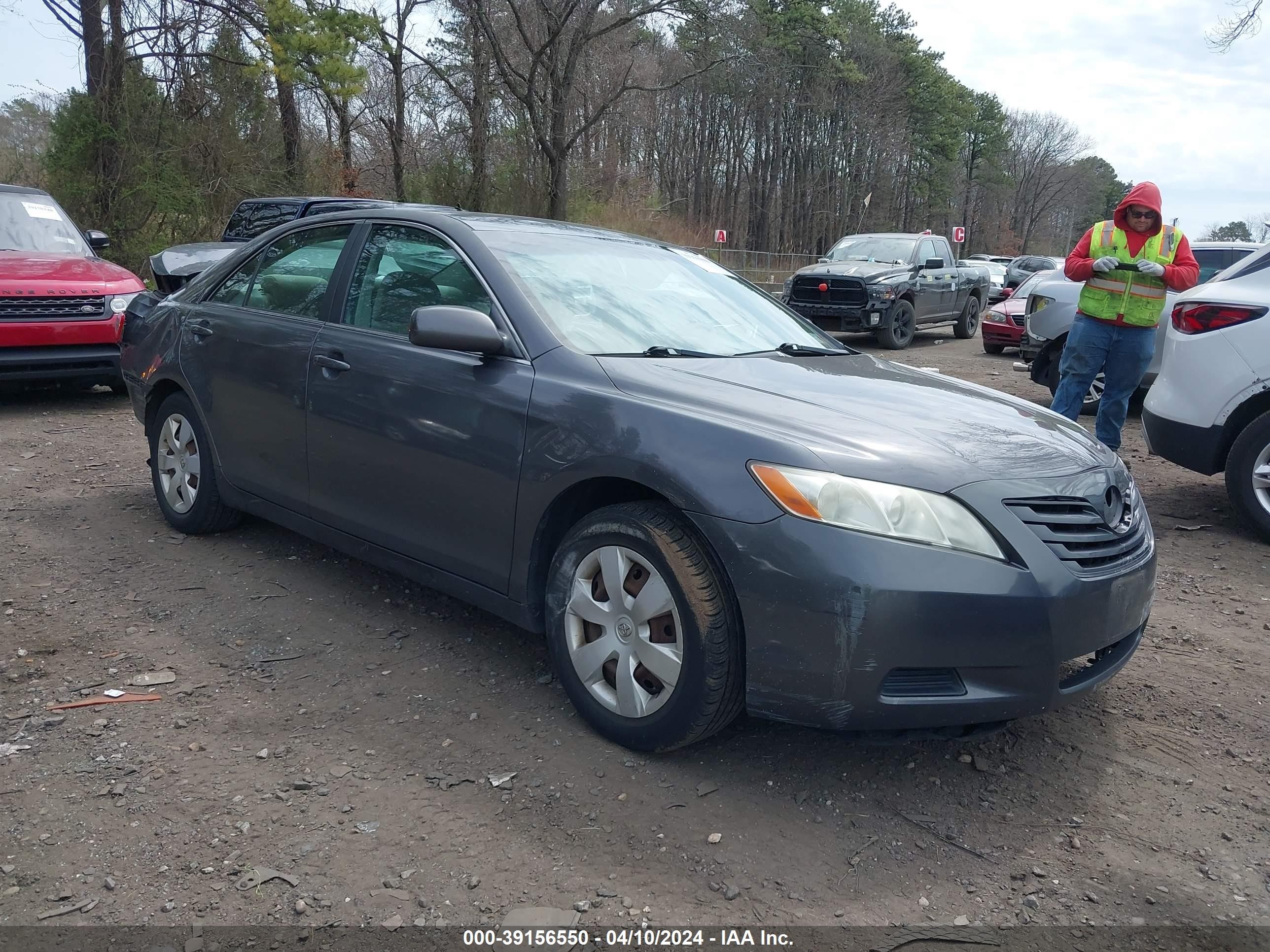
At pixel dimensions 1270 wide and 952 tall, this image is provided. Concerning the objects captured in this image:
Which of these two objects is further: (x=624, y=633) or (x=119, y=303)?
(x=119, y=303)

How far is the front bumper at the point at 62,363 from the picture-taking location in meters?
7.96

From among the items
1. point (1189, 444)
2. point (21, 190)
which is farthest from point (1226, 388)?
point (21, 190)

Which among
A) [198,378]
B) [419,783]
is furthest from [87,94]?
[419,783]

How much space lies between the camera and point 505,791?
9.58 ft

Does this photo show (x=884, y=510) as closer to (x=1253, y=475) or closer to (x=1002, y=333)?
(x=1253, y=475)

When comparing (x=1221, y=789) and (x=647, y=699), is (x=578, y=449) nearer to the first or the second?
(x=647, y=699)

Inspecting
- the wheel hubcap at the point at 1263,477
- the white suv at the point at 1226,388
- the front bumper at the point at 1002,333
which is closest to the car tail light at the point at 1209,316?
the white suv at the point at 1226,388

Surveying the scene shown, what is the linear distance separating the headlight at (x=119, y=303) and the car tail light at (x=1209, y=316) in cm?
774

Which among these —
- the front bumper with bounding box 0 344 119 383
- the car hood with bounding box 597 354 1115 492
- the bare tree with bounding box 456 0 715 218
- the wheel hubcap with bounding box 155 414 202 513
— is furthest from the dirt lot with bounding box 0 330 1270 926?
the bare tree with bounding box 456 0 715 218

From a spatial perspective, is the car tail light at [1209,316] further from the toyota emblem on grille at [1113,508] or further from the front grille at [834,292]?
the front grille at [834,292]

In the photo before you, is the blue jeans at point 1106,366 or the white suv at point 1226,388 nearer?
the white suv at point 1226,388

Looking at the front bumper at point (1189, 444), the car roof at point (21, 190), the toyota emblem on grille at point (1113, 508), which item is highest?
the car roof at point (21, 190)

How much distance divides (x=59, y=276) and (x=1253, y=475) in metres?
8.74

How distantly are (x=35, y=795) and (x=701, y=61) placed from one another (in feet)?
89.7
